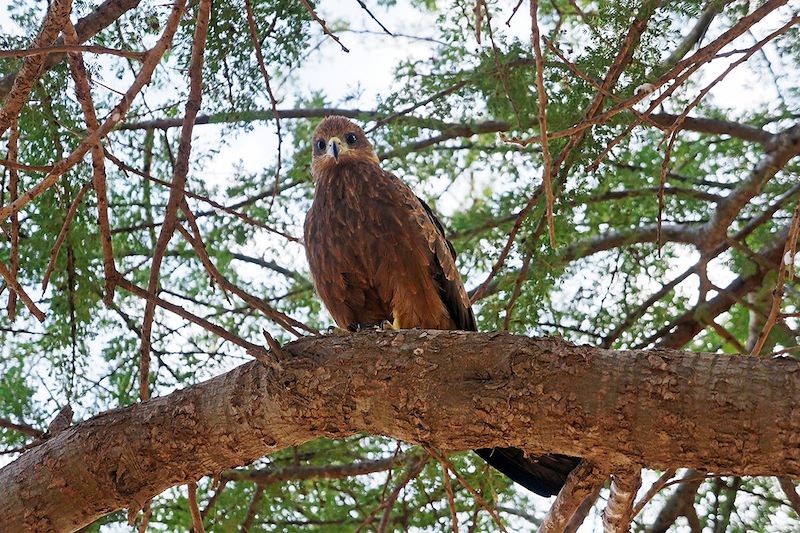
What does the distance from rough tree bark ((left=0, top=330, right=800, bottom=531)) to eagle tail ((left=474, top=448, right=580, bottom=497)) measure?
0.38 meters

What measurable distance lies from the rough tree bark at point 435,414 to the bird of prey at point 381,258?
1.10 meters

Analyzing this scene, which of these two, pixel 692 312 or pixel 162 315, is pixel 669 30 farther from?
pixel 162 315

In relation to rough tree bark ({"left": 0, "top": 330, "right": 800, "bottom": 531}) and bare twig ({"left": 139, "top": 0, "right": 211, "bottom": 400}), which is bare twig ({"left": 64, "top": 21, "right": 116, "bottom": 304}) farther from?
rough tree bark ({"left": 0, "top": 330, "right": 800, "bottom": 531})

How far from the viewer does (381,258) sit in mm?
3830

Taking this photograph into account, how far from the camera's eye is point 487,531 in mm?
4371

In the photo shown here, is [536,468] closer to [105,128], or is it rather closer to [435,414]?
[435,414]

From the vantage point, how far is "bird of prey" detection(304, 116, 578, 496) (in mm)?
3838

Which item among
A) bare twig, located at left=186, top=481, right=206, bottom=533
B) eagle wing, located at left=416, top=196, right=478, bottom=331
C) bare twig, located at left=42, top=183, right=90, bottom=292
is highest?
eagle wing, located at left=416, top=196, right=478, bottom=331

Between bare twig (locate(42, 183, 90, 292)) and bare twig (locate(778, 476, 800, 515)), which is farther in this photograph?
bare twig (locate(778, 476, 800, 515))

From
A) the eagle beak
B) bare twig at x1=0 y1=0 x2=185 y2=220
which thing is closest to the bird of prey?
the eagle beak

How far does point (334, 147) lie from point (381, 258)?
0.76 metres

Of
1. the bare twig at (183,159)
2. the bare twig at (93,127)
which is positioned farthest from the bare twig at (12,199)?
the bare twig at (183,159)

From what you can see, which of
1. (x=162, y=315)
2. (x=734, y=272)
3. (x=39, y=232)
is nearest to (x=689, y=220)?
(x=734, y=272)

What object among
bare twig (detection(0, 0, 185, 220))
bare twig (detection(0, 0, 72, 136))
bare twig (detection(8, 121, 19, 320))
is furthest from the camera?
bare twig (detection(8, 121, 19, 320))
